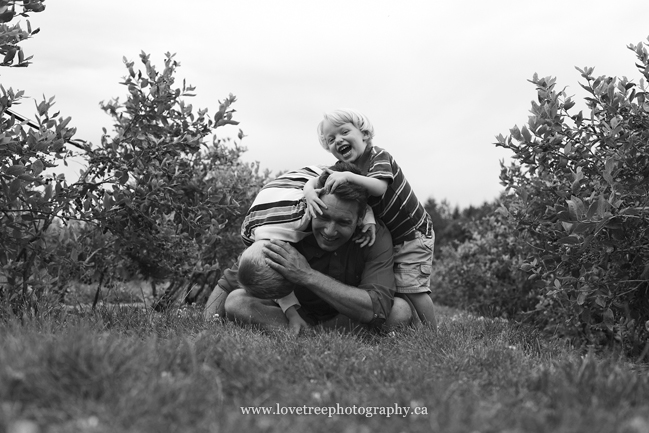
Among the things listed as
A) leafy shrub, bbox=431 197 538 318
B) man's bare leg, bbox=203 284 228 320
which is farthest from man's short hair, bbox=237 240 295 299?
leafy shrub, bbox=431 197 538 318

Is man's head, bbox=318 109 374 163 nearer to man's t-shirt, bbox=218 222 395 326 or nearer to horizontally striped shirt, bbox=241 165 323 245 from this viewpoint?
horizontally striped shirt, bbox=241 165 323 245

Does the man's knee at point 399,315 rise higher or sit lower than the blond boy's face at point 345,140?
lower

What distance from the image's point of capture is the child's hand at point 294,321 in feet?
14.9

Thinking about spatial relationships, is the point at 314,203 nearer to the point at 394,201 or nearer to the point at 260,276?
the point at 260,276

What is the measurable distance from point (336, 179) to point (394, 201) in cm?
83

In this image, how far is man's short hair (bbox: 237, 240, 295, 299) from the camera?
4449mm

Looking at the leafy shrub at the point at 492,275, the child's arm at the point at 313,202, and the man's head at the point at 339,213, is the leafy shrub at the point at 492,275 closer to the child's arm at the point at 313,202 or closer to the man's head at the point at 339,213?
the man's head at the point at 339,213

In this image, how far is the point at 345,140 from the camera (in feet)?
16.4

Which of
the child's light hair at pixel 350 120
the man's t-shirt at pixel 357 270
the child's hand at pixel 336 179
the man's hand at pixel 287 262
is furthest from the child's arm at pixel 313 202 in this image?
the child's light hair at pixel 350 120

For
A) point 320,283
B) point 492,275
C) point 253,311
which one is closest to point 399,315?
point 320,283

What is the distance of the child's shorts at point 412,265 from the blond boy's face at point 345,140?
0.83m

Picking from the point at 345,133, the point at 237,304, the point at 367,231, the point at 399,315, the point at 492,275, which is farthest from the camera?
the point at 492,275

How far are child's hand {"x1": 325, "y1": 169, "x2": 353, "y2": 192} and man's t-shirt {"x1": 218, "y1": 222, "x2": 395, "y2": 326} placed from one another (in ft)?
1.94

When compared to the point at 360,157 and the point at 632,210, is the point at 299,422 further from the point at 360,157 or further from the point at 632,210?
the point at 360,157
